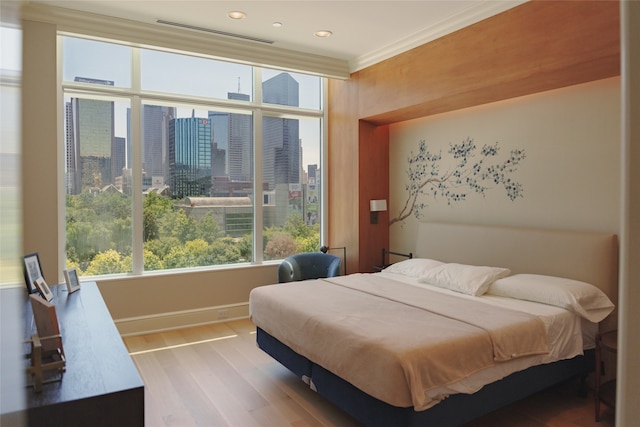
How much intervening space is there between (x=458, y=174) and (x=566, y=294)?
169 centimetres

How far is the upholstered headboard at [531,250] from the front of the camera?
294cm

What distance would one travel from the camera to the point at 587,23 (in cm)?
271

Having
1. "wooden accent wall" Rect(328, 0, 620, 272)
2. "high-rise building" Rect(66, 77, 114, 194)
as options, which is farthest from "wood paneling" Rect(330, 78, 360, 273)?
"high-rise building" Rect(66, 77, 114, 194)

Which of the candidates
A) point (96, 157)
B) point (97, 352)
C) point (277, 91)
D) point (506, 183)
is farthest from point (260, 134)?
point (97, 352)

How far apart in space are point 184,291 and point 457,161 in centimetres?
308

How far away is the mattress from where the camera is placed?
6.91ft

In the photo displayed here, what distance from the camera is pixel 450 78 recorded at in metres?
3.68

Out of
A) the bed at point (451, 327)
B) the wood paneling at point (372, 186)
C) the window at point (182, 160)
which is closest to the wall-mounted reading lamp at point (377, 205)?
the wood paneling at point (372, 186)

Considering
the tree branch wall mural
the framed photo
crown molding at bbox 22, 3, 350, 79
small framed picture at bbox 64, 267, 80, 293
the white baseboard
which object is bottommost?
the white baseboard

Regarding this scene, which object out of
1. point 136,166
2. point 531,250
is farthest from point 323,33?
point 531,250

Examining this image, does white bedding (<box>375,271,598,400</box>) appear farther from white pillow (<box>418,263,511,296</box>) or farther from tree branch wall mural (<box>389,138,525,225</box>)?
tree branch wall mural (<box>389,138,525,225</box>)

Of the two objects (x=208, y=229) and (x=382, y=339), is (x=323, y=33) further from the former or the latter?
(x=382, y=339)

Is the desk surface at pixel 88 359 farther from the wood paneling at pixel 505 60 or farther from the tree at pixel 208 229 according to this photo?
the wood paneling at pixel 505 60

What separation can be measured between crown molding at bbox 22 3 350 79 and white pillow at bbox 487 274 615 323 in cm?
304
